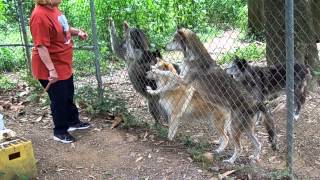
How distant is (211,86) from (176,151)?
33.2 inches

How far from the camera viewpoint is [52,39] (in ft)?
16.4

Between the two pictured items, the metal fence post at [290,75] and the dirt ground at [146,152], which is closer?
the metal fence post at [290,75]

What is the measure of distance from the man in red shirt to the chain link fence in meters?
0.80

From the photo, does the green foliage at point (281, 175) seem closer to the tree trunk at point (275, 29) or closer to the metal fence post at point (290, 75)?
the metal fence post at point (290, 75)

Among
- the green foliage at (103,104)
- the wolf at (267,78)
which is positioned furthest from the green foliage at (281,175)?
the green foliage at (103,104)

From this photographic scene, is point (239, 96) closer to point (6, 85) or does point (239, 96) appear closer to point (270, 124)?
point (270, 124)

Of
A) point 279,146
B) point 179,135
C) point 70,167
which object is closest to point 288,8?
point 279,146

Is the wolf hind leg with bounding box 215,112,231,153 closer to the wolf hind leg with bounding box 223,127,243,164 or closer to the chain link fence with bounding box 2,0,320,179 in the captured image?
the chain link fence with bounding box 2,0,320,179

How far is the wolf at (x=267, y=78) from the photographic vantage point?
5793 mm

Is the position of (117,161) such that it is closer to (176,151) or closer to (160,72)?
(176,151)

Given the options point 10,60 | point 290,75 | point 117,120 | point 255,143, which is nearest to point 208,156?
point 255,143

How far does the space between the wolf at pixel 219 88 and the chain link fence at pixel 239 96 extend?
1 cm

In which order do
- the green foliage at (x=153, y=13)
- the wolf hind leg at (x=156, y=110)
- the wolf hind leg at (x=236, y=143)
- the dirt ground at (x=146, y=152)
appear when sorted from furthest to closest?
the green foliage at (x=153, y=13) → the wolf hind leg at (x=156, y=110) → the wolf hind leg at (x=236, y=143) → the dirt ground at (x=146, y=152)

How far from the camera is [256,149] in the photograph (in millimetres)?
4941
